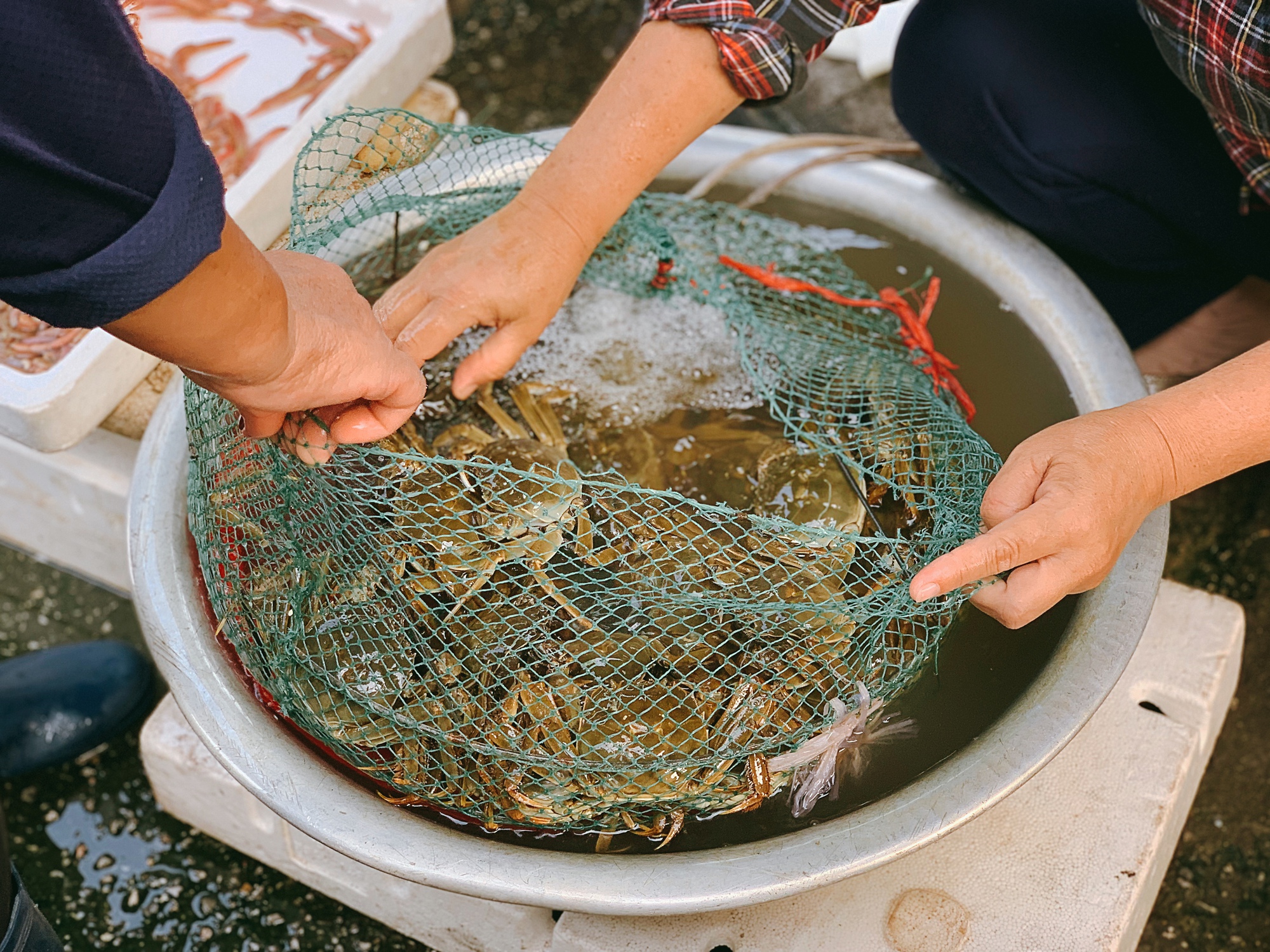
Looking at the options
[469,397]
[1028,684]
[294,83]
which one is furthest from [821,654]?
[294,83]

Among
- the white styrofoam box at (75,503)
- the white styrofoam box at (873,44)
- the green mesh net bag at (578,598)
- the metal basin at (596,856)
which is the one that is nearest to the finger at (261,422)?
the green mesh net bag at (578,598)

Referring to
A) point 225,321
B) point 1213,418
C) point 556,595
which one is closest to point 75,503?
point 556,595

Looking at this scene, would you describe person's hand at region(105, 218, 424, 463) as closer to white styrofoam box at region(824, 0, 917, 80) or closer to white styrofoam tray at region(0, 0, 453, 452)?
white styrofoam tray at region(0, 0, 453, 452)

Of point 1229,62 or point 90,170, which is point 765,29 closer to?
point 1229,62

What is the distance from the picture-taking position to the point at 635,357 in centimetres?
167

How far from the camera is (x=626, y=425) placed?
157 cm

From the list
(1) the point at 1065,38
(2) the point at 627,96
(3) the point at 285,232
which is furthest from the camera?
(3) the point at 285,232

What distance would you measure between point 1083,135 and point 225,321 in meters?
1.54

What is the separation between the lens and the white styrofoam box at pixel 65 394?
1.62 meters

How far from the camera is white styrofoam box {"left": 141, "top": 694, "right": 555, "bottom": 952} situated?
150 cm

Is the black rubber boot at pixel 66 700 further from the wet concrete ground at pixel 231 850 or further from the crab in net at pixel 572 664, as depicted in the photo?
the crab in net at pixel 572 664

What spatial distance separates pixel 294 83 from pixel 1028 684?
2156 mm

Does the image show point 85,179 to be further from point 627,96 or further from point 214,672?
point 627,96

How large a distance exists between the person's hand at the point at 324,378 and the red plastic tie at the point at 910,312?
770 mm
